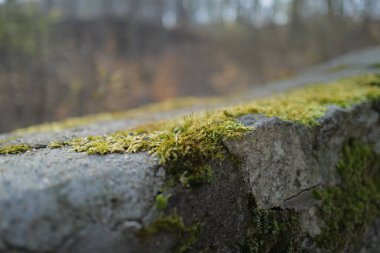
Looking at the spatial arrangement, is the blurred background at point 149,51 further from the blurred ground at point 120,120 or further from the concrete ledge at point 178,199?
the concrete ledge at point 178,199

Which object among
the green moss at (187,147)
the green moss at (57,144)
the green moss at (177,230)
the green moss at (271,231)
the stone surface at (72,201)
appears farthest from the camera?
the green moss at (57,144)

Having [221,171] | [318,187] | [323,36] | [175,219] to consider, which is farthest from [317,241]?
[323,36]

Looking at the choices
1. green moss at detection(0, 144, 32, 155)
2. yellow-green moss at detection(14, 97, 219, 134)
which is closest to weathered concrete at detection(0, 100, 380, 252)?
green moss at detection(0, 144, 32, 155)

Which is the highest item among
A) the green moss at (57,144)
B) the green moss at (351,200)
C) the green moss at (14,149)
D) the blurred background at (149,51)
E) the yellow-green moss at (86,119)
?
the blurred background at (149,51)

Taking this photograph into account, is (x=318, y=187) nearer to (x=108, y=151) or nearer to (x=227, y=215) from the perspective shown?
(x=227, y=215)

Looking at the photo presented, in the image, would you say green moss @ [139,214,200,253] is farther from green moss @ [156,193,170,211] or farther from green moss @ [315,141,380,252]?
green moss @ [315,141,380,252]

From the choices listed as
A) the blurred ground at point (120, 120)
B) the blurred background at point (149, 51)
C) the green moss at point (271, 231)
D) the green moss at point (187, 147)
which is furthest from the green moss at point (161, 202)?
the blurred background at point (149, 51)

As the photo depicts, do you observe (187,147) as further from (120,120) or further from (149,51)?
(149,51)
